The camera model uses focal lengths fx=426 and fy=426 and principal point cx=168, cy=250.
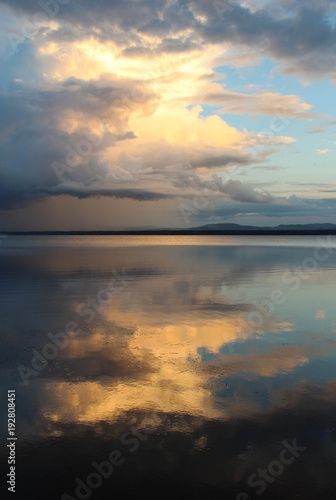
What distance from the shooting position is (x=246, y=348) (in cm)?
1836

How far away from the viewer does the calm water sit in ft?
28.9

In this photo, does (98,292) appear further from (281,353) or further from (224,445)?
(224,445)

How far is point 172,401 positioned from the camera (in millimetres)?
12430

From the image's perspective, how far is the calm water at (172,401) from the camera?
8805 mm

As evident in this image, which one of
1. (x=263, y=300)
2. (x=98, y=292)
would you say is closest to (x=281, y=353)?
(x=263, y=300)
